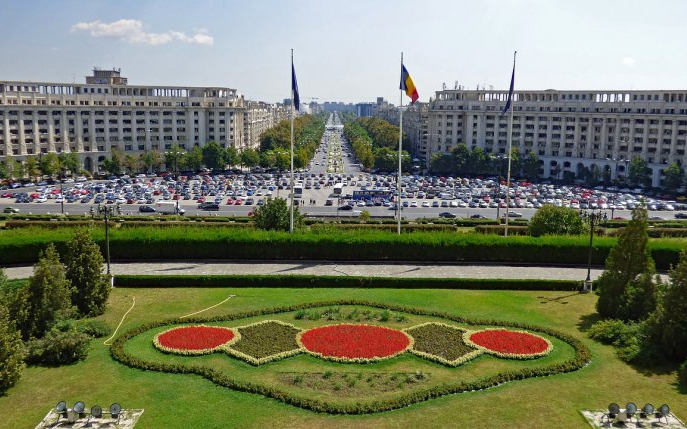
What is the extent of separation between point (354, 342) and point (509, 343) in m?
7.29

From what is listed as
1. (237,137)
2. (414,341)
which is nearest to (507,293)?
(414,341)

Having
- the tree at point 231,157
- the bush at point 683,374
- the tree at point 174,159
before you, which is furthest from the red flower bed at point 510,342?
the tree at point 231,157

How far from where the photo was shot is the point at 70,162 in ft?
376

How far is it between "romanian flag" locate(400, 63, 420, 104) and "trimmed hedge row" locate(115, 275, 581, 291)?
1365 centimetres

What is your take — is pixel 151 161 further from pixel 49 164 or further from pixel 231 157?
pixel 49 164

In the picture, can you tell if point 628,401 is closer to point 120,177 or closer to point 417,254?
point 417,254

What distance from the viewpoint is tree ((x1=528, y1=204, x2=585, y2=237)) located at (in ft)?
170

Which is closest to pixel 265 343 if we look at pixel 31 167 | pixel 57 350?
pixel 57 350

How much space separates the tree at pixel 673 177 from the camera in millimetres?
100625

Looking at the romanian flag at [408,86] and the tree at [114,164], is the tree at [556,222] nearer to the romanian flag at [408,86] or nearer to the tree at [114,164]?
the romanian flag at [408,86]

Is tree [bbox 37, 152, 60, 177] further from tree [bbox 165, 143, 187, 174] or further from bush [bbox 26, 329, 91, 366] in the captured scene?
bush [bbox 26, 329, 91, 366]

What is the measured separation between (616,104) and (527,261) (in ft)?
282

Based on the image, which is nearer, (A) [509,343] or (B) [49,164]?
(A) [509,343]

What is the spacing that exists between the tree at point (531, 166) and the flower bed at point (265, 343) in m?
101
